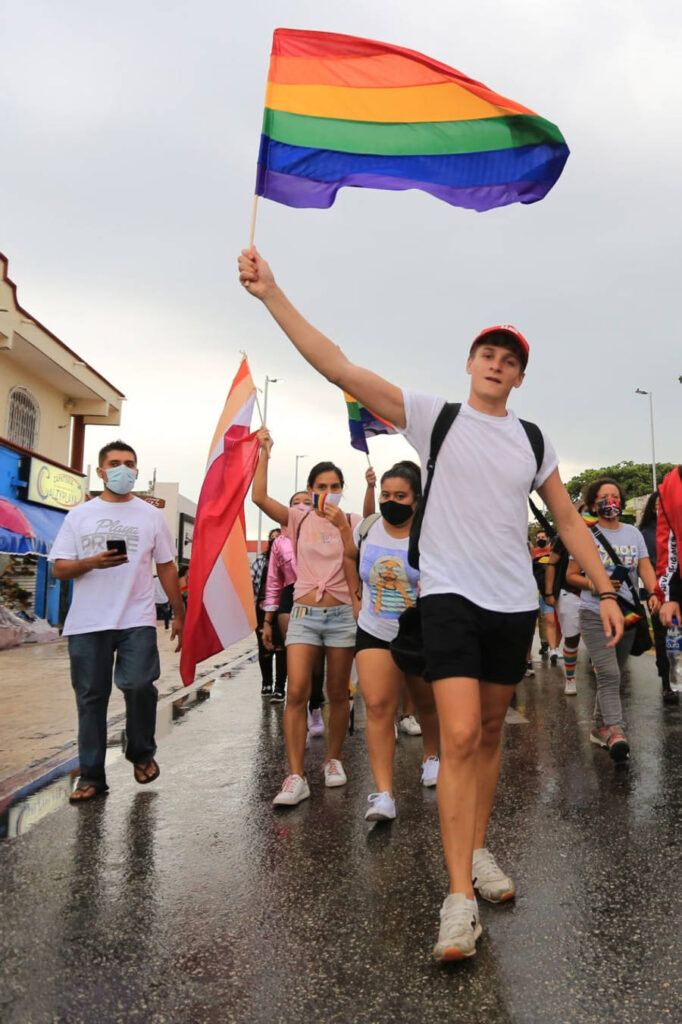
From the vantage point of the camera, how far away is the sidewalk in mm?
6277

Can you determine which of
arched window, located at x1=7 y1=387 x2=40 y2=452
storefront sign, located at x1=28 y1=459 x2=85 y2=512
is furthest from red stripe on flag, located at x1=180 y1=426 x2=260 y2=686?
arched window, located at x1=7 y1=387 x2=40 y2=452

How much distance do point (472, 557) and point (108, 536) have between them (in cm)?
278

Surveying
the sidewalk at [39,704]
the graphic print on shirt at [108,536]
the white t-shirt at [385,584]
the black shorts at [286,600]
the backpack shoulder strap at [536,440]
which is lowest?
the sidewalk at [39,704]

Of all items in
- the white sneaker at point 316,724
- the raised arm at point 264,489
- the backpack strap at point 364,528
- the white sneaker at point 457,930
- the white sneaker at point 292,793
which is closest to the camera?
the white sneaker at point 457,930

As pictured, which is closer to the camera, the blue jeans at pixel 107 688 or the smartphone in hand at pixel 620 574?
the blue jeans at pixel 107 688

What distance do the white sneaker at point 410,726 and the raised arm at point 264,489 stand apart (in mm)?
2488

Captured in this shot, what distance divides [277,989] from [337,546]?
315 centimetres

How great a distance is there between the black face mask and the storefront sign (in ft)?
57.8

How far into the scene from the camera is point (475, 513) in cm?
307

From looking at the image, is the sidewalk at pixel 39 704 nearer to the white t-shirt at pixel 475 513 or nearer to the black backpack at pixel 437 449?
the black backpack at pixel 437 449

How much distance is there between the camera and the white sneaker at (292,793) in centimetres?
459

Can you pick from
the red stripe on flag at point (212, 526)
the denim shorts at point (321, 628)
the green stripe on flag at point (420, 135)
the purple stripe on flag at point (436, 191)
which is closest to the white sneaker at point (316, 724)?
the red stripe on flag at point (212, 526)

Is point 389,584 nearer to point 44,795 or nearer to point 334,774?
point 334,774

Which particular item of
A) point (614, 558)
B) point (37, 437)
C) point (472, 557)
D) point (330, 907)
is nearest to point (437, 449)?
point (472, 557)
